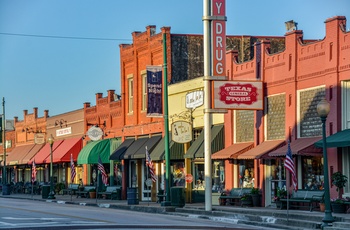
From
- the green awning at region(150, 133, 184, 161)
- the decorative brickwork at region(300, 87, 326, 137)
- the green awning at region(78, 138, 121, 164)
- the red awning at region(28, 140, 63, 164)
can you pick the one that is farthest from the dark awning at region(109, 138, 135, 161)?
the decorative brickwork at region(300, 87, 326, 137)

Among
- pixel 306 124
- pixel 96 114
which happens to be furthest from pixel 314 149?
pixel 96 114

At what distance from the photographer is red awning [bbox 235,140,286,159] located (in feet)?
116

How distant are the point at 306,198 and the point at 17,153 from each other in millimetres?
47952

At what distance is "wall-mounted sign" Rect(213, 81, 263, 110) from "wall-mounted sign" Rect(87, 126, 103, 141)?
1933 centimetres

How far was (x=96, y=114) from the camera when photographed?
2277 inches

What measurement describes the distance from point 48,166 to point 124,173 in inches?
730

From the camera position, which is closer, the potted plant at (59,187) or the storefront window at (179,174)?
the storefront window at (179,174)

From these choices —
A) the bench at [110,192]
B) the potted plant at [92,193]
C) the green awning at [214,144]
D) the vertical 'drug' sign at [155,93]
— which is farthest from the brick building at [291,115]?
the potted plant at [92,193]

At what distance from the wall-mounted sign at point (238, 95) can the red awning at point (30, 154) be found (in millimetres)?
36744

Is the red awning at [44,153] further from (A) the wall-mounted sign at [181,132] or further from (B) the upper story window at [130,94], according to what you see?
(A) the wall-mounted sign at [181,132]

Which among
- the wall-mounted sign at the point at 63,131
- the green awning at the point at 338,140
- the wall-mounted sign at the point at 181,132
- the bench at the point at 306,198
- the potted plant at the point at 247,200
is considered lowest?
the potted plant at the point at 247,200

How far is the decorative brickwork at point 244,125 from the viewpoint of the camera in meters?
38.5

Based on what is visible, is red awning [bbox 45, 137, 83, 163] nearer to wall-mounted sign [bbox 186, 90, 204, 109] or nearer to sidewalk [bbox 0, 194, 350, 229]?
wall-mounted sign [bbox 186, 90, 204, 109]

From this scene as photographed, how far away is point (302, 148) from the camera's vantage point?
32.4m
